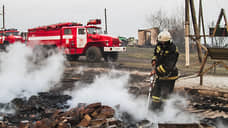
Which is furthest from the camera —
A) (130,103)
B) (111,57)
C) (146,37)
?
(146,37)

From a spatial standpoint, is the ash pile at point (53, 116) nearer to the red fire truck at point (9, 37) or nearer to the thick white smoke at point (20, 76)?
the thick white smoke at point (20, 76)

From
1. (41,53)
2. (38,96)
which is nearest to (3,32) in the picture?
(41,53)

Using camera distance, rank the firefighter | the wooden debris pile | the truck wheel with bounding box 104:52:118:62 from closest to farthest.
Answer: the wooden debris pile, the firefighter, the truck wheel with bounding box 104:52:118:62

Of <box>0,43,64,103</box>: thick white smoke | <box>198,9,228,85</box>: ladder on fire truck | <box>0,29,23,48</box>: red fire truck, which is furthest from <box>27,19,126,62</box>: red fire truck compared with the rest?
<box>198,9,228,85</box>: ladder on fire truck

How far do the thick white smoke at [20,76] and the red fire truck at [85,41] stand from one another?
5.77m

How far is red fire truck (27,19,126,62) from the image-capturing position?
46.6 feet

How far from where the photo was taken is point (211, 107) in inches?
205

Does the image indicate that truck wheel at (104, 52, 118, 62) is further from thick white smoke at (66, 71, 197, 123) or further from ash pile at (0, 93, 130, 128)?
ash pile at (0, 93, 130, 128)

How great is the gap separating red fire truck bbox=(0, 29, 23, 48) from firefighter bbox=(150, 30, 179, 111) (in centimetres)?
1902

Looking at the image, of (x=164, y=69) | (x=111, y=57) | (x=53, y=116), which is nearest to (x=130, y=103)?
(x=164, y=69)

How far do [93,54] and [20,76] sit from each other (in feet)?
23.7

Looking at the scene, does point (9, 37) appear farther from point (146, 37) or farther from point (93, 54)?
point (146, 37)

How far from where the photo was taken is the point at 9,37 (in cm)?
2152

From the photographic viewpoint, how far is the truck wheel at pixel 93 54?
14.0 metres
